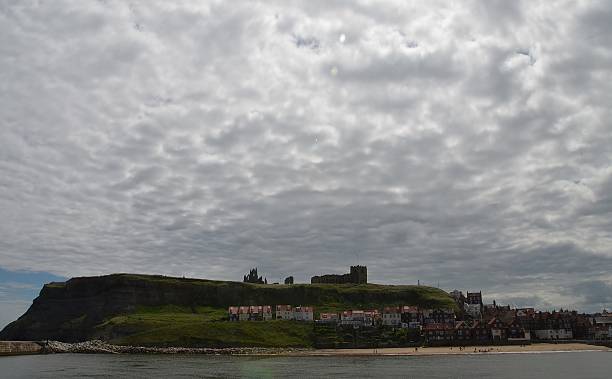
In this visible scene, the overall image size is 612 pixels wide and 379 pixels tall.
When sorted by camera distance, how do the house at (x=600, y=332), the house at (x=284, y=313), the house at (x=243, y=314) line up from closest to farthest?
the house at (x=600, y=332), the house at (x=243, y=314), the house at (x=284, y=313)

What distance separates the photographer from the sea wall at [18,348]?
15238cm

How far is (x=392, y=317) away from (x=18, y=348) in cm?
11597

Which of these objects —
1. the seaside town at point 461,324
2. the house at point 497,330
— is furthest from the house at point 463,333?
the house at point 497,330

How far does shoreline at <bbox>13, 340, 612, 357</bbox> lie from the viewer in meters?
135

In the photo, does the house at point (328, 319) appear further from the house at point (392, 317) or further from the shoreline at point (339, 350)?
the shoreline at point (339, 350)

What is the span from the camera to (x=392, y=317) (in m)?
193

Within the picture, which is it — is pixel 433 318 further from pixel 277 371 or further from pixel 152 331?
pixel 277 371

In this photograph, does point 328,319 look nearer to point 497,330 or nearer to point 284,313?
point 284,313

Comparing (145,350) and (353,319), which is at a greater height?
(353,319)

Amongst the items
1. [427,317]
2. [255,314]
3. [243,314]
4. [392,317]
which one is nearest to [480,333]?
[427,317]

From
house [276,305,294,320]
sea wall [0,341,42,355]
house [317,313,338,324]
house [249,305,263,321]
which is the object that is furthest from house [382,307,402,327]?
sea wall [0,341,42,355]

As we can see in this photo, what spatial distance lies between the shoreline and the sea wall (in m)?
2.38

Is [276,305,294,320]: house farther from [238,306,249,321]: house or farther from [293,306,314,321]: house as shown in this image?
[238,306,249,321]: house

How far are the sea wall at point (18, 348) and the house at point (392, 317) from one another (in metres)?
108
